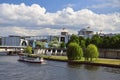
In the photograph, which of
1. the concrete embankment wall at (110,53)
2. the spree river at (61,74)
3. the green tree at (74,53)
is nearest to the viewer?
the spree river at (61,74)

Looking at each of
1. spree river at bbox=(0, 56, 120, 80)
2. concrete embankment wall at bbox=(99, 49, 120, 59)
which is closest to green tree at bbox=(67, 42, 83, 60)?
concrete embankment wall at bbox=(99, 49, 120, 59)

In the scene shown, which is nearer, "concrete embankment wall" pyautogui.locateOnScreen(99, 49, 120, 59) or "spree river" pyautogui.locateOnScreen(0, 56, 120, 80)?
"spree river" pyautogui.locateOnScreen(0, 56, 120, 80)

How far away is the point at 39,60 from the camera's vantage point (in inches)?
4555

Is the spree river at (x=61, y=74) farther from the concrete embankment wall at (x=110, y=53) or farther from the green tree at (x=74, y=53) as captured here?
the concrete embankment wall at (x=110, y=53)

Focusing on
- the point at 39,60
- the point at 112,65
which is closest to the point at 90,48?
the point at 112,65

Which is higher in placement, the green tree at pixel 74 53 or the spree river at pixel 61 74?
the green tree at pixel 74 53

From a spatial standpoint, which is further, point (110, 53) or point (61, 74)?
point (110, 53)

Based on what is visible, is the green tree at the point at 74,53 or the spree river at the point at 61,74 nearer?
the spree river at the point at 61,74

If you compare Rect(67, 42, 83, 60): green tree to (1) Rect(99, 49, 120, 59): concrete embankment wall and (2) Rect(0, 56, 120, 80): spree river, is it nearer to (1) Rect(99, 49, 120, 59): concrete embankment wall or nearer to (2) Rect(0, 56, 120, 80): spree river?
(1) Rect(99, 49, 120, 59): concrete embankment wall

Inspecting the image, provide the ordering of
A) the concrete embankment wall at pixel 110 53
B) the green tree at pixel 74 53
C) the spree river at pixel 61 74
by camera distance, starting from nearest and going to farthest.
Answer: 1. the spree river at pixel 61 74
2. the green tree at pixel 74 53
3. the concrete embankment wall at pixel 110 53

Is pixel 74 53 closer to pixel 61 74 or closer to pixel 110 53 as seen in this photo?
pixel 110 53

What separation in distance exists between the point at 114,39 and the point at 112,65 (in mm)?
61165

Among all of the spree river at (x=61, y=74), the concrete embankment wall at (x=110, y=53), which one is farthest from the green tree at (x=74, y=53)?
the spree river at (x=61, y=74)

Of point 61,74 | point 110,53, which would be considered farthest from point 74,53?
point 61,74
